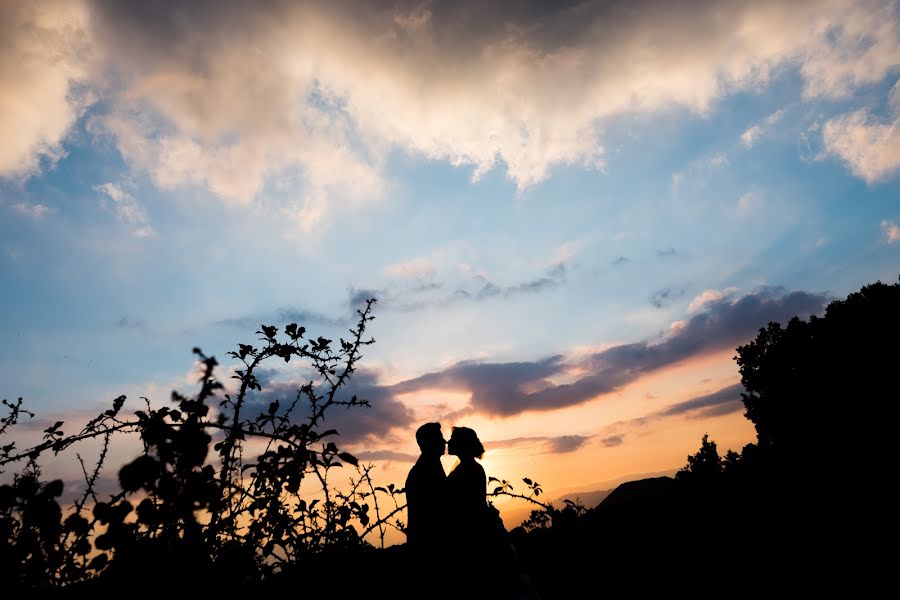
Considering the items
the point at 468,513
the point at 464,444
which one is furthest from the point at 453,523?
the point at 464,444

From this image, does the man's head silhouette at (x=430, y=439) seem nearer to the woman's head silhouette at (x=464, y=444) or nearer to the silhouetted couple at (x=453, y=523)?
the silhouetted couple at (x=453, y=523)

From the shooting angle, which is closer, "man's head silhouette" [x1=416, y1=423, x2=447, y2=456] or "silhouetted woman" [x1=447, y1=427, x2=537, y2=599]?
"silhouetted woman" [x1=447, y1=427, x2=537, y2=599]

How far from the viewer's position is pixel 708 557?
31.7 ft

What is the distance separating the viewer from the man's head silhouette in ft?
17.3

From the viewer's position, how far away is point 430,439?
209 inches

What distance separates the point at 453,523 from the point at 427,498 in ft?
1.27

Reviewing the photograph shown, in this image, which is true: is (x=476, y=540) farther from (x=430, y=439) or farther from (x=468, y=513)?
(x=430, y=439)

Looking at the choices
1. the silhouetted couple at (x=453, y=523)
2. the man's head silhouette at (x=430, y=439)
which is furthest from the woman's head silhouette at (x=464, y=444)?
the man's head silhouette at (x=430, y=439)

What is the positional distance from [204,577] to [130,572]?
20.0 inches

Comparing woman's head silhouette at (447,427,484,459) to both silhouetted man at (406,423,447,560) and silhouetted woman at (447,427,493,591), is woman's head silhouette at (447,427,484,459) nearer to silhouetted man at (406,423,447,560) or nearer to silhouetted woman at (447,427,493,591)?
silhouetted woman at (447,427,493,591)

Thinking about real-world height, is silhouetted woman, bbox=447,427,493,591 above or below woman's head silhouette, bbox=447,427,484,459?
below

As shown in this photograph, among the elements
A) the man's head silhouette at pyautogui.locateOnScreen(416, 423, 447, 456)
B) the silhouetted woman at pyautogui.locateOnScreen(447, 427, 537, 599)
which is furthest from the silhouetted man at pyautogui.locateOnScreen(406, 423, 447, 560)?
the silhouetted woman at pyautogui.locateOnScreen(447, 427, 537, 599)

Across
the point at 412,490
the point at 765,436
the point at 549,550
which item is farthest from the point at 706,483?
the point at 765,436

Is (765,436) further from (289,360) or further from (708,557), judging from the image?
(289,360)
